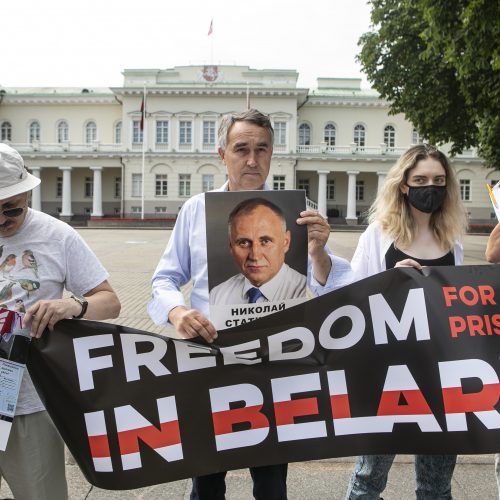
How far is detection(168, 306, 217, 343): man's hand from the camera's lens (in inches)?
82.1

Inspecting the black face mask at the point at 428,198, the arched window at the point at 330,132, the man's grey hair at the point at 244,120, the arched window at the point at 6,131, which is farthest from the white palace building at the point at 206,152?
the man's grey hair at the point at 244,120

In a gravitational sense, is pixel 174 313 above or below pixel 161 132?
below

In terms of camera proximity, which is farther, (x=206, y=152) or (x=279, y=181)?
(x=279, y=181)

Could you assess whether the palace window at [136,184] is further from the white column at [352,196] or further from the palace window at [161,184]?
the white column at [352,196]

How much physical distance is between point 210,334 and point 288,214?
59cm

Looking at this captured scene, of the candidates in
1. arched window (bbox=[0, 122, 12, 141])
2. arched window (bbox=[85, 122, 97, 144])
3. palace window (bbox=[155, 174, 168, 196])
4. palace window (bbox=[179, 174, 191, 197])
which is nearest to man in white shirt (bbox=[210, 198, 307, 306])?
palace window (bbox=[179, 174, 191, 197])

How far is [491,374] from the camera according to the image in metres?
2.36

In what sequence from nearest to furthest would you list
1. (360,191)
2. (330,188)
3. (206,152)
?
(206,152) < (330,188) < (360,191)

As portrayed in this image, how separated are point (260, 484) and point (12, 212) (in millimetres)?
1550

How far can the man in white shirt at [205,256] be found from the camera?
2176 millimetres

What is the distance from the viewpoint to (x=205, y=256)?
2.28m

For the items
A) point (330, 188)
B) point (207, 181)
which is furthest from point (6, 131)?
point (330, 188)

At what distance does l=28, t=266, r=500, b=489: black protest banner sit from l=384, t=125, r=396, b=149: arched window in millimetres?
55032

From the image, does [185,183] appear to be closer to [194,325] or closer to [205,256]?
[205,256]
